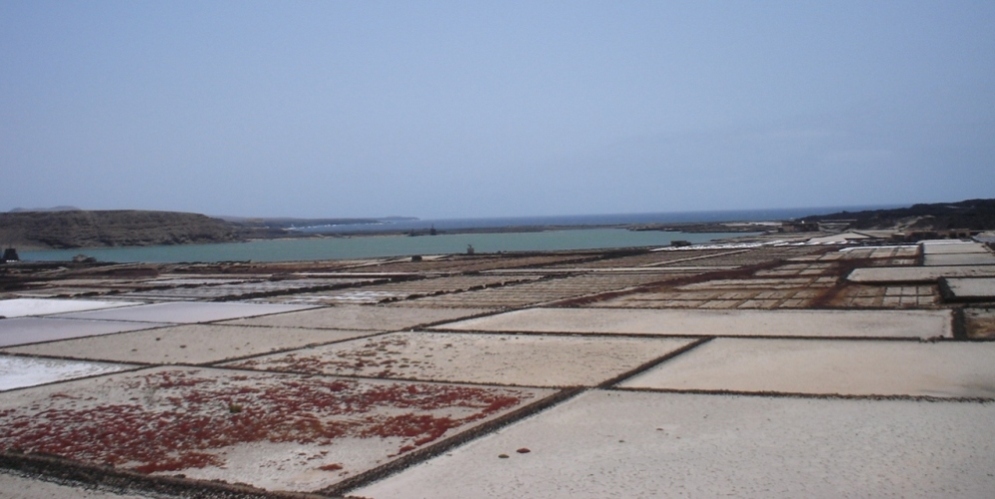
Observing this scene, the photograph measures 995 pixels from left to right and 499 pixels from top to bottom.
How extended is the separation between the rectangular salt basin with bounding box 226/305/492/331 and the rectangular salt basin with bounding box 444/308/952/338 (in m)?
0.85

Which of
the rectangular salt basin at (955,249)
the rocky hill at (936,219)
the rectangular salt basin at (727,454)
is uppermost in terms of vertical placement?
the rocky hill at (936,219)

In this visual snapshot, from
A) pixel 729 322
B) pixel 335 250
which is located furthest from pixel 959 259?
pixel 335 250

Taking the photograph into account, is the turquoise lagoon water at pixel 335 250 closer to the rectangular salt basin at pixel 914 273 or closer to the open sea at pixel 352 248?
the open sea at pixel 352 248

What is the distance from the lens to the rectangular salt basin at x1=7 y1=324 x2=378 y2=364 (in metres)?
10.0

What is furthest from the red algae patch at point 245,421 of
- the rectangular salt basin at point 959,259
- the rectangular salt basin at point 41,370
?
the rectangular salt basin at point 959,259

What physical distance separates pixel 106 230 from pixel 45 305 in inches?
2032

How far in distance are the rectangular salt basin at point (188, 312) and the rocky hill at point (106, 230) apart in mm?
50794

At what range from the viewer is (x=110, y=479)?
5.09 metres

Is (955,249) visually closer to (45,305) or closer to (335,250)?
(45,305)

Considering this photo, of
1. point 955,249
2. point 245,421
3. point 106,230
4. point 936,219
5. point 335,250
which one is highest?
point 106,230

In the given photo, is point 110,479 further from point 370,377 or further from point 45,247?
point 45,247

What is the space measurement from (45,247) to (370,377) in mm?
60851

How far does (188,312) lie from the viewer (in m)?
15.2

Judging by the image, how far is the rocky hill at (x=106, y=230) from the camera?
2430 inches
